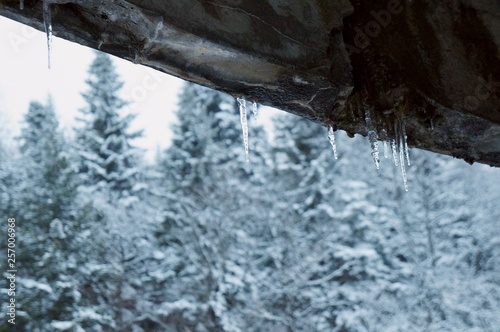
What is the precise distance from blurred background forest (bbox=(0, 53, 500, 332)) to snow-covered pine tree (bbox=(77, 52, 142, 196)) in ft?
0.86

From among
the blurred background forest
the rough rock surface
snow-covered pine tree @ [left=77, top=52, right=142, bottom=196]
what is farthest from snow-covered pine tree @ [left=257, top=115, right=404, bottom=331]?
the rough rock surface

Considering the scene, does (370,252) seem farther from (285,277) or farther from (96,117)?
(96,117)

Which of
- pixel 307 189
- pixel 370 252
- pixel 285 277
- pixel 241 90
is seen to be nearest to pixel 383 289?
pixel 370 252

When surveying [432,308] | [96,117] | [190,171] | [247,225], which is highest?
[96,117]

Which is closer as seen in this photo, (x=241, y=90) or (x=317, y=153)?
(x=241, y=90)

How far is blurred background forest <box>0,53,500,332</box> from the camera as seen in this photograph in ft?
42.6

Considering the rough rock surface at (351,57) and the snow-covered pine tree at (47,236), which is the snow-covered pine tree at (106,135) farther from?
the rough rock surface at (351,57)

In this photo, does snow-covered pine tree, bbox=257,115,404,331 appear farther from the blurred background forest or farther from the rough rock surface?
the rough rock surface

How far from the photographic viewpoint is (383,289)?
13602 millimetres

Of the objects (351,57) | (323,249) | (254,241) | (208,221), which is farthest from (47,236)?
(351,57)

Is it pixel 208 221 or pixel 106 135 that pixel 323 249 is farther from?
pixel 106 135

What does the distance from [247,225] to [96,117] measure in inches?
238

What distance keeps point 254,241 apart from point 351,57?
12.7 m

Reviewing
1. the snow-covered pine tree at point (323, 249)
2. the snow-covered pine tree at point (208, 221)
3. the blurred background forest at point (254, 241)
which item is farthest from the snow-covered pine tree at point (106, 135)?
the snow-covered pine tree at point (323, 249)
